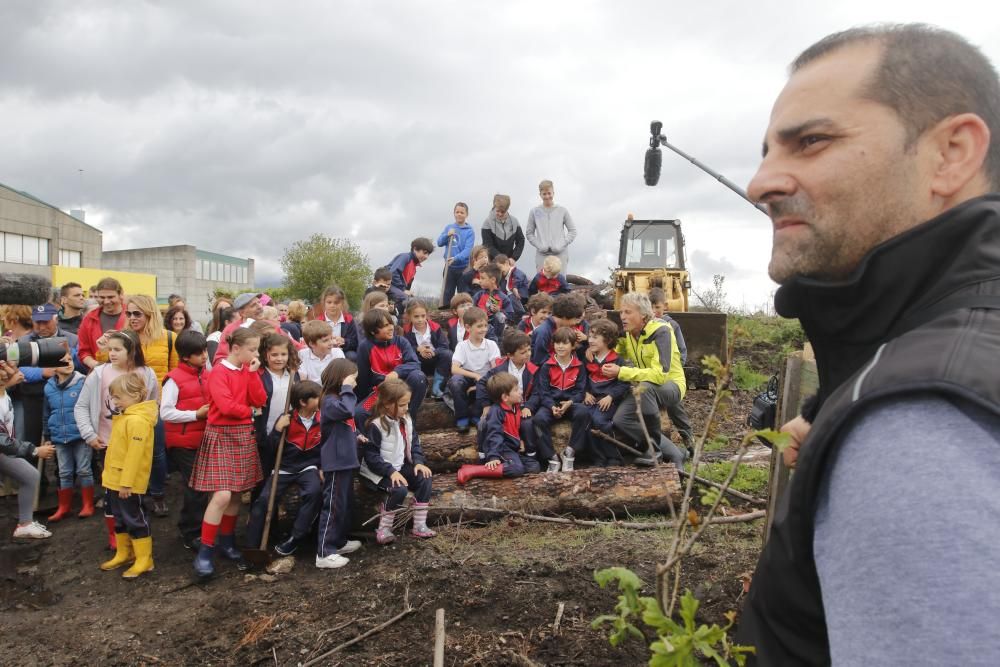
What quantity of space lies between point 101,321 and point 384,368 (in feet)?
9.59

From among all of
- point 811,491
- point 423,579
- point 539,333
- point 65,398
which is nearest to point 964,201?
point 811,491

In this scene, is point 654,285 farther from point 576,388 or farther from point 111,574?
point 111,574

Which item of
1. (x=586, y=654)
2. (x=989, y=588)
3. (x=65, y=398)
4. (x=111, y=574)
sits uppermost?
(x=989, y=588)

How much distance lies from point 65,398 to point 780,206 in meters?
7.11

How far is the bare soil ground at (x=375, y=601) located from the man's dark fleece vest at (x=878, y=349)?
89.2 inches

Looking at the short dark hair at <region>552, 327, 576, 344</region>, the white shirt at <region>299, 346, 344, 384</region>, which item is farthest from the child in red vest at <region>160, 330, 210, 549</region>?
the short dark hair at <region>552, 327, 576, 344</region>

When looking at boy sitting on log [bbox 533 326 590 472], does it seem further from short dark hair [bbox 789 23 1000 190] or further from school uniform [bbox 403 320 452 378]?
short dark hair [bbox 789 23 1000 190]

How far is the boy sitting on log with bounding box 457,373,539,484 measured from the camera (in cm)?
612

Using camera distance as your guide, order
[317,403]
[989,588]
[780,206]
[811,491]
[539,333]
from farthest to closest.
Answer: [539,333] → [317,403] → [780,206] → [811,491] → [989,588]

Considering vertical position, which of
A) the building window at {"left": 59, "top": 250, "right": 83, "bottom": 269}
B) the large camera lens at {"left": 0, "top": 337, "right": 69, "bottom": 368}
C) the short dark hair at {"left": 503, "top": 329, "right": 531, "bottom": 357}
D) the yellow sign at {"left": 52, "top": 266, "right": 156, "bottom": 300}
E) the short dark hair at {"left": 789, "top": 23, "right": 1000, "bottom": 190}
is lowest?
the large camera lens at {"left": 0, "top": 337, "right": 69, "bottom": 368}

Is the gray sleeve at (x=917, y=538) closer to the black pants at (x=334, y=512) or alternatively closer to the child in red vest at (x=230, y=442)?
the black pants at (x=334, y=512)

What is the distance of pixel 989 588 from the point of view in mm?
568

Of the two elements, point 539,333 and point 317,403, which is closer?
point 317,403

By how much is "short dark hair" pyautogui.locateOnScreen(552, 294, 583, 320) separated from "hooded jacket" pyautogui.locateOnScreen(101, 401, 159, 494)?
422 centimetres
